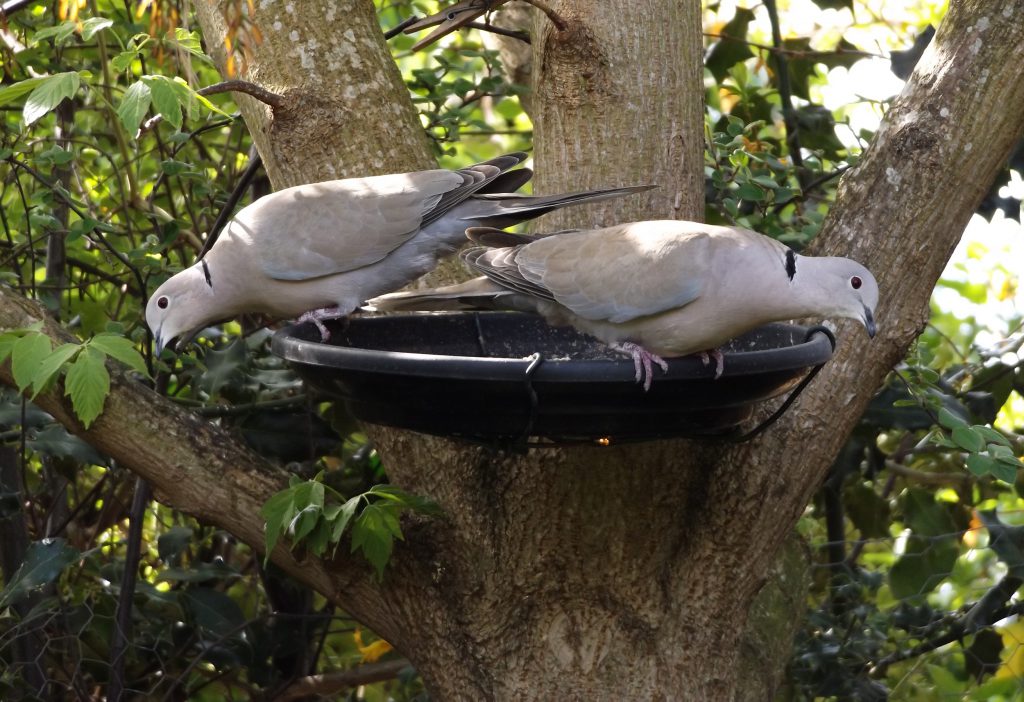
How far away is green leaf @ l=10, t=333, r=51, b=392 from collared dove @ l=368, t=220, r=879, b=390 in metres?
0.74

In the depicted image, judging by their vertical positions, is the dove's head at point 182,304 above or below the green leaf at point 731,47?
below

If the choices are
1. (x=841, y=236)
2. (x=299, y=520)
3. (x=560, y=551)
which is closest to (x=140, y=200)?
(x=299, y=520)

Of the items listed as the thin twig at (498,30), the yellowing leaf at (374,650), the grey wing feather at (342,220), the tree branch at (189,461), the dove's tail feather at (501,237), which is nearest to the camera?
the tree branch at (189,461)

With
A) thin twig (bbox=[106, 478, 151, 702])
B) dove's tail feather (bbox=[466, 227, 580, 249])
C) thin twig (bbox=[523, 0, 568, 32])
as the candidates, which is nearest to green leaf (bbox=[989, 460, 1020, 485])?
dove's tail feather (bbox=[466, 227, 580, 249])

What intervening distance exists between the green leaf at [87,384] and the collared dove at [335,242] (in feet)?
1.32

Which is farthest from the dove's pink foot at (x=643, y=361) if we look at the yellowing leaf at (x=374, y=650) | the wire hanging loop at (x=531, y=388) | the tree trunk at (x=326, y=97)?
the yellowing leaf at (x=374, y=650)

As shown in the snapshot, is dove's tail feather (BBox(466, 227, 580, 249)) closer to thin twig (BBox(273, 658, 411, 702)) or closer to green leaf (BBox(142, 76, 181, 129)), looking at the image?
green leaf (BBox(142, 76, 181, 129))

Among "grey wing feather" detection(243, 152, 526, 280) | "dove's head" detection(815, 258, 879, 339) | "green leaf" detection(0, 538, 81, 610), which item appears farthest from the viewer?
"green leaf" detection(0, 538, 81, 610)

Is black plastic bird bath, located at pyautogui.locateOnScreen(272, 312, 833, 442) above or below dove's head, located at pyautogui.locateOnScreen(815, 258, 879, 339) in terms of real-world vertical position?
above

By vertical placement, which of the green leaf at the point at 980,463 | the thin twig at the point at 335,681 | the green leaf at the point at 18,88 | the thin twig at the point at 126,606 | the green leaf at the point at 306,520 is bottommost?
the thin twig at the point at 335,681

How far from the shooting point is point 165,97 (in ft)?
5.41

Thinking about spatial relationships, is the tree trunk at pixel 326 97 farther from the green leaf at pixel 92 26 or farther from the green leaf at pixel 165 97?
the green leaf at pixel 165 97

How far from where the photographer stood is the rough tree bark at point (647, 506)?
6.54 ft

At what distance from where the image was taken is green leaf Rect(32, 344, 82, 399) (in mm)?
1680
